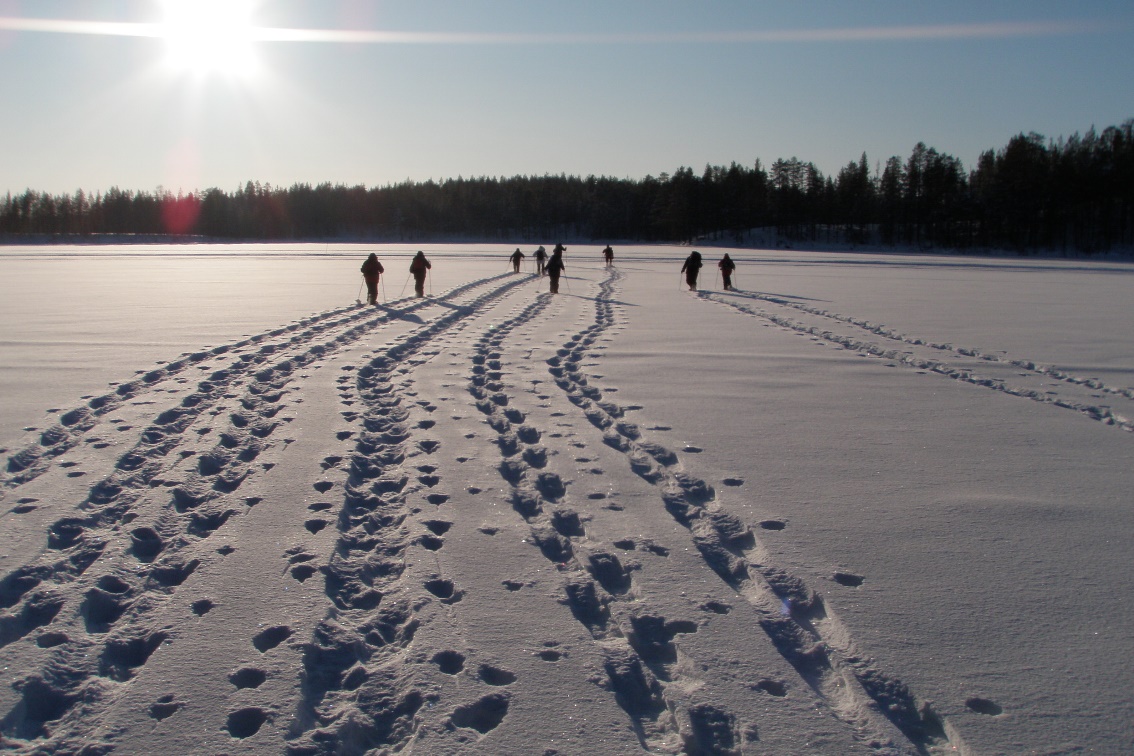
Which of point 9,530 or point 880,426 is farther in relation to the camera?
point 880,426

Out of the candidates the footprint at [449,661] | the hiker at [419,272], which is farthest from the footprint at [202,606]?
the hiker at [419,272]

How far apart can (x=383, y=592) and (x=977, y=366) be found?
351 inches

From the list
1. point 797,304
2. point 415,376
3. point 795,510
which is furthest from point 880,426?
point 797,304

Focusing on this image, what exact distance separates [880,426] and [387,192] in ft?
405

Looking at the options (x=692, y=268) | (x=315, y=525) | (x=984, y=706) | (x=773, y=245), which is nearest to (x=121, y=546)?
(x=315, y=525)

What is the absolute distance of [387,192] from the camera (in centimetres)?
12094

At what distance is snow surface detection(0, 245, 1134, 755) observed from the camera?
260 cm

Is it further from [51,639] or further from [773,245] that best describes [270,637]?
[773,245]

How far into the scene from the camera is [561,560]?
382cm

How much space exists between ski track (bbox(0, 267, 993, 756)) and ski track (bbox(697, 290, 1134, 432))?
0.67 m

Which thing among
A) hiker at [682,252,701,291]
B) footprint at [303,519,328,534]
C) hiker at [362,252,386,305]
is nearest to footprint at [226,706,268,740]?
footprint at [303,519,328,534]

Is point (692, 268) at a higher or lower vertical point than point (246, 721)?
higher

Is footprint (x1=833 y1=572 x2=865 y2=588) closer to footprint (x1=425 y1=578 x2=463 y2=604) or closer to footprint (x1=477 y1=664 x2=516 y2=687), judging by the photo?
footprint (x1=477 y1=664 x2=516 y2=687)

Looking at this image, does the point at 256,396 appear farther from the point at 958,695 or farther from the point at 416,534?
the point at 958,695
